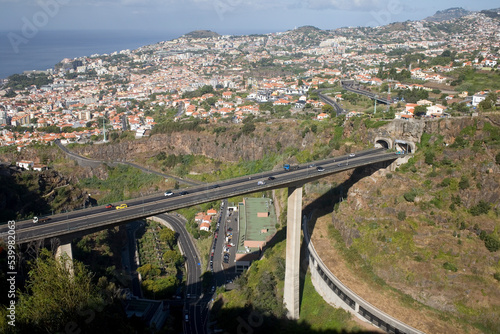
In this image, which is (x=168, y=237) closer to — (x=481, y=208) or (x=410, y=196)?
(x=410, y=196)

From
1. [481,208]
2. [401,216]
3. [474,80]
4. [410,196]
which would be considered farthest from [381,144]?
[474,80]

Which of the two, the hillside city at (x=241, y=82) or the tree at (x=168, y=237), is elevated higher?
the hillside city at (x=241, y=82)

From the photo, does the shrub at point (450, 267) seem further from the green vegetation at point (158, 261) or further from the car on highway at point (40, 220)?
the car on highway at point (40, 220)

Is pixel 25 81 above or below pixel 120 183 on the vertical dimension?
above

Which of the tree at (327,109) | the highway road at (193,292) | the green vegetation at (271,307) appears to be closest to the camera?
the green vegetation at (271,307)

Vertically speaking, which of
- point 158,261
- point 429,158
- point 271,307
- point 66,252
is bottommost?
point 158,261

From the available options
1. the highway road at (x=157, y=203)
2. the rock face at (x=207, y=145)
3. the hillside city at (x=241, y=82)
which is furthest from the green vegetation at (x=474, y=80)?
the highway road at (x=157, y=203)

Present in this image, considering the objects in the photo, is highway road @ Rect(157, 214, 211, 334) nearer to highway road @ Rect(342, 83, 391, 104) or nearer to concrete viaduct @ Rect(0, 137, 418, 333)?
concrete viaduct @ Rect(0, 137, 418, 333)
